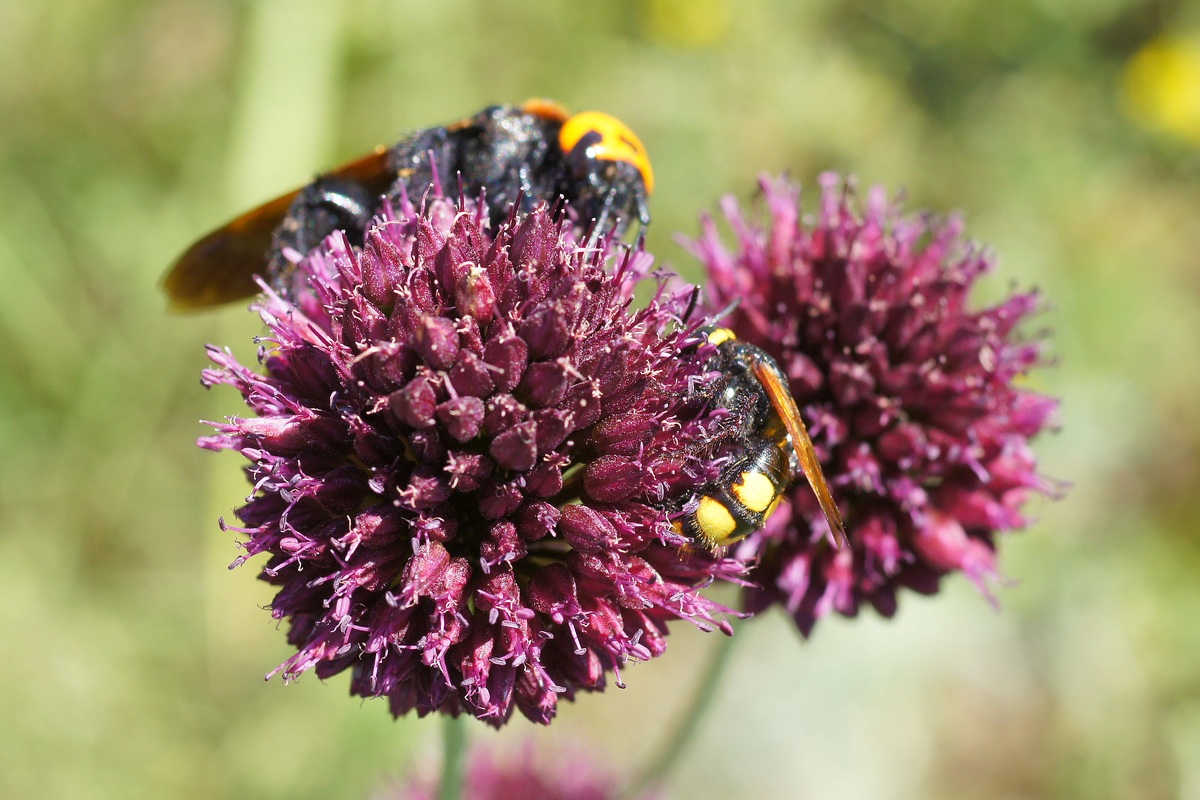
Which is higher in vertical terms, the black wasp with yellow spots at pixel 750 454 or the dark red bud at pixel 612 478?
the black wasp with yellow spots at pixel 750 454

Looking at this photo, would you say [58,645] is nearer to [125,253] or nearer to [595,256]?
[125,253]

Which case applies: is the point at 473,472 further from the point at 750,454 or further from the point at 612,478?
the point at 750,454

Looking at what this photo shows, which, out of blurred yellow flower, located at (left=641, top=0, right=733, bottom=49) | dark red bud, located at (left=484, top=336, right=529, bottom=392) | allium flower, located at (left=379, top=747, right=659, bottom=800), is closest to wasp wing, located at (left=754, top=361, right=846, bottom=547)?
dark red bud, located at (left=484, top=336, right=529, bottom=392)

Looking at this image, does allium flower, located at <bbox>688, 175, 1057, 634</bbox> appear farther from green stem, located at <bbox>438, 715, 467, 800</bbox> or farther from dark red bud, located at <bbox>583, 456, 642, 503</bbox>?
green stem, located at <bbox>438, 715, 467, 800</bbox>

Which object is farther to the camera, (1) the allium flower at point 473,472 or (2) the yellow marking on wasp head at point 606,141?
(2) the yellow marking on wasp head at point 606,141

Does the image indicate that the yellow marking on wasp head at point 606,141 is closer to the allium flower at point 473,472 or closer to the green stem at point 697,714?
the allium flower at point 473,472

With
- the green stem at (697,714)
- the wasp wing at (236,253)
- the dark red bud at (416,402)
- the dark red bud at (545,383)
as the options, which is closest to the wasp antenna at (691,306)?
the dark red bud at (545,383)
